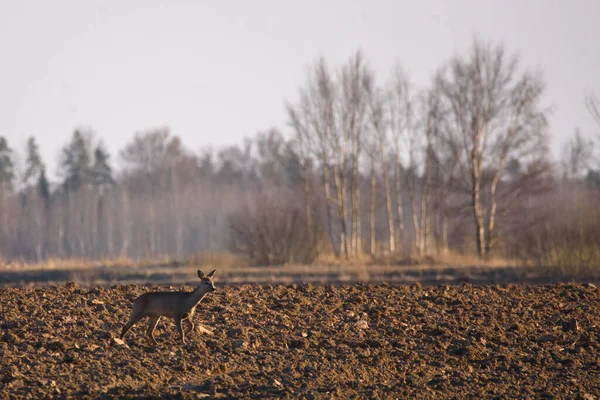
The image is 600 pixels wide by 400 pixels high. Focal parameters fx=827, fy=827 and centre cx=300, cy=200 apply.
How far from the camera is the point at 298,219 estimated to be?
38.4 metres

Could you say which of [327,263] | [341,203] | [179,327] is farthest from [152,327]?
[341,203]

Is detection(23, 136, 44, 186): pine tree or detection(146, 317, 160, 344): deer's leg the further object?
detection(23, 136, 44, 186): pine tree

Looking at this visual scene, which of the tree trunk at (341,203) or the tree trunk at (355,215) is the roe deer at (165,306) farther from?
the tree trunk at (355,215)

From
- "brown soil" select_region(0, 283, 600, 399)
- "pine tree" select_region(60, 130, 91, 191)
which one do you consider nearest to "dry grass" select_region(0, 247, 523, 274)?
"brown soil" select_region(0, 283, 600, 399)

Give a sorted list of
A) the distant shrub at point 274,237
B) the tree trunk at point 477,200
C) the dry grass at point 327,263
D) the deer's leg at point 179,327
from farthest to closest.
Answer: the tree trunk at point 477,200, the distant shrub at point 274,237, the dry grass at point 327,263, the deer's leg at point 179,327

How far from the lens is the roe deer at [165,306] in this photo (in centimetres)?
1109

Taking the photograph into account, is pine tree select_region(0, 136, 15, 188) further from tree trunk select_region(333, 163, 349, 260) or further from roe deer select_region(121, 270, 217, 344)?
roe deer select_region(121, 270, 217, 344)

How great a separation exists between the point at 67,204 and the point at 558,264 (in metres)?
47.7

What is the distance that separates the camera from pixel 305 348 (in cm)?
1162

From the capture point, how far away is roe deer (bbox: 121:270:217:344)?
1109 cm

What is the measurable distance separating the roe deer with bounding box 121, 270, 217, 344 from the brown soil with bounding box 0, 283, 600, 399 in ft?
1.12

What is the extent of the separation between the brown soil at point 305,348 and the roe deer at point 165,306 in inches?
13.5

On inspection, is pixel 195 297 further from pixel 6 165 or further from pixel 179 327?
pixel 6 165

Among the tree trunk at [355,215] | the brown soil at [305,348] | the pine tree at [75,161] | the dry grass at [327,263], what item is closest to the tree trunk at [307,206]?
the dry grass at [327,263]
